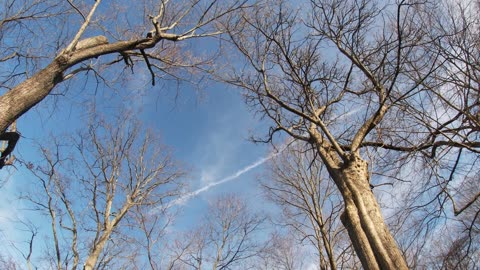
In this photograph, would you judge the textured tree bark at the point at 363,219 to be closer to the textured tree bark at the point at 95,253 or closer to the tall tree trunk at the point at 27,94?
the tall tree trunk at the point at 27,94

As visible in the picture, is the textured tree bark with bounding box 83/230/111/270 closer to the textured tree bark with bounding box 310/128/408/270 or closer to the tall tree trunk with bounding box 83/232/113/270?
the tall tree trunk with bounding box 83/232/113/270

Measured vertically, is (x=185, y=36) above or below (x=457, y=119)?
above

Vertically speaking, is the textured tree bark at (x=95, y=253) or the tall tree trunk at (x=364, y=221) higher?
the textured tree bark at (x=95, y=253)

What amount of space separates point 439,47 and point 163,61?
435 centimetres

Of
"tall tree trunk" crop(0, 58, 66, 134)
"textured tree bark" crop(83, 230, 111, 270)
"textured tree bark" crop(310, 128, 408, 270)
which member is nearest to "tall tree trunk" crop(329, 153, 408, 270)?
"textured tree bark" crop(310, 128, 408, 270)

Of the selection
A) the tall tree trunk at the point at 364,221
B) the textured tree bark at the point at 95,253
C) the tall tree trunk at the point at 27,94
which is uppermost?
the textured tree bark at the point at 95,253

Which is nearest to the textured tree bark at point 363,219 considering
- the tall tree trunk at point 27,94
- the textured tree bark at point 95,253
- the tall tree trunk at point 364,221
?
the tall tree trunk at point 364,221

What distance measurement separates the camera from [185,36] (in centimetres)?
525

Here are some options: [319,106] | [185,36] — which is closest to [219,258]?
[319,106]

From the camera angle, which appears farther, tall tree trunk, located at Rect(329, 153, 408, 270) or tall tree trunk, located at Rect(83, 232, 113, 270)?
tall tree trunk, located at Rect(83, 232, 113, 270)

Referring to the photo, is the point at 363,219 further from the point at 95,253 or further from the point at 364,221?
the point at 95,253

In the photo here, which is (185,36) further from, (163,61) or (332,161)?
(332,161)

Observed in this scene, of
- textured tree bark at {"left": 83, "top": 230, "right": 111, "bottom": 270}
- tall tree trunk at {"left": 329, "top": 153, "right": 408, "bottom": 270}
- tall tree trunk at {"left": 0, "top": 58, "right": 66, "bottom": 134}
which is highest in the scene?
textured tree bark at {"left": 83, "top": 230, "right": 111, "bottom": 270}

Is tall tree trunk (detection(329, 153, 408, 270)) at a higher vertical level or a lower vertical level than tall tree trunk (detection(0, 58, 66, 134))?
lower
